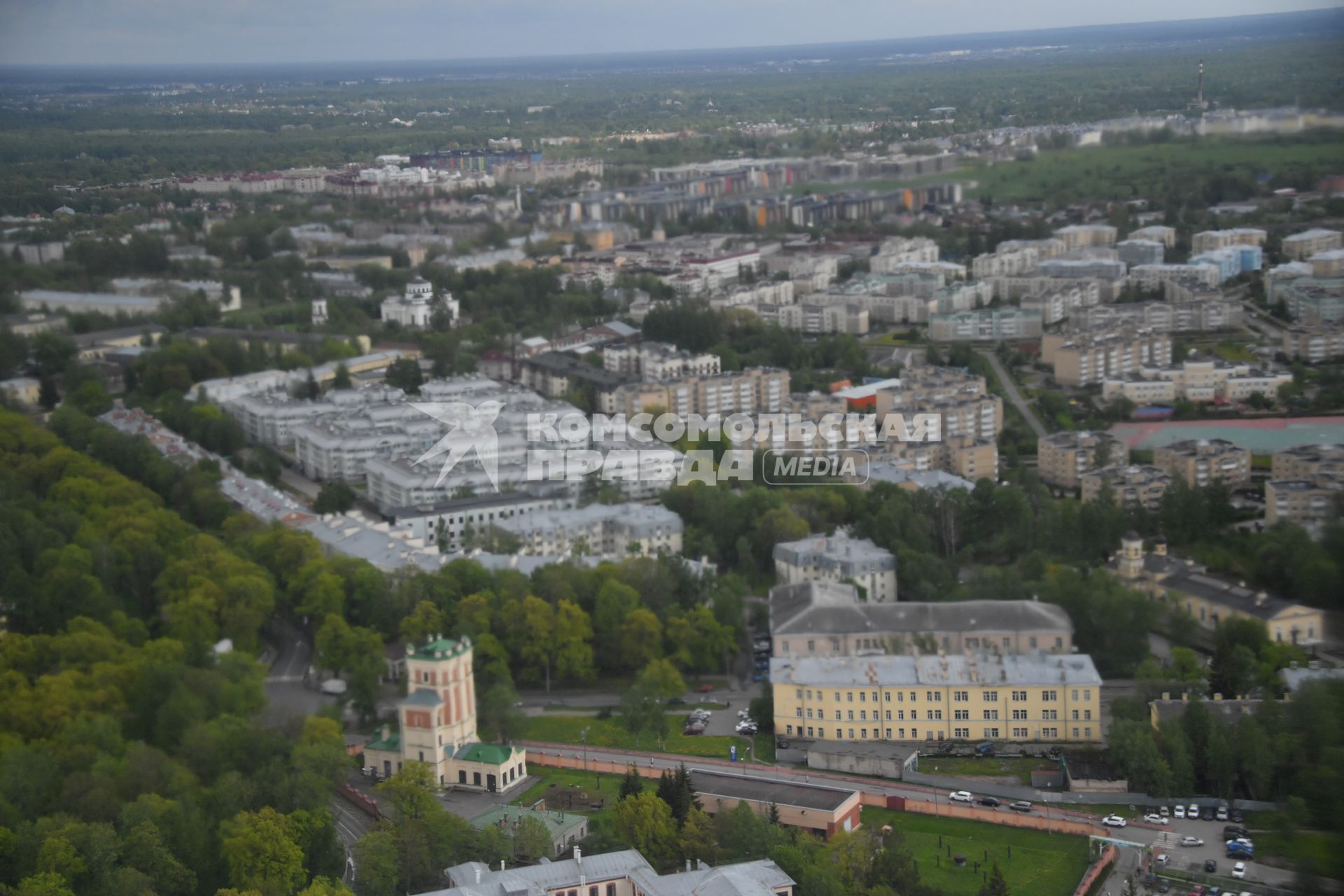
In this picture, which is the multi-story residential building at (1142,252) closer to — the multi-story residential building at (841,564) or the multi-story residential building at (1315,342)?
the multi-story residential building at (1315,342)

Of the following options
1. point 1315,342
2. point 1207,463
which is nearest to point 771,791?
point 1207,463

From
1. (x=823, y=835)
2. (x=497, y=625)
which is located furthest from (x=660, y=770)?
(x=497, y=625)

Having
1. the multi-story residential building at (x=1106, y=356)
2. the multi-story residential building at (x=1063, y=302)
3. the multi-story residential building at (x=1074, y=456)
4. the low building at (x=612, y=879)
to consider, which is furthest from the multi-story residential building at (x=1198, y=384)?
the low building at (x=612, y=879)

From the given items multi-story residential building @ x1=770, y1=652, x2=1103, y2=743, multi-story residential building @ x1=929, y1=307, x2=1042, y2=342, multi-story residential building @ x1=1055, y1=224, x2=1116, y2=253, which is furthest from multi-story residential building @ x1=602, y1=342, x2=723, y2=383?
multi-story residential building @ x1=770, y1=652, x2=1103, y2=743

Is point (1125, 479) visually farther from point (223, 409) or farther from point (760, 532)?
point (223, 409)

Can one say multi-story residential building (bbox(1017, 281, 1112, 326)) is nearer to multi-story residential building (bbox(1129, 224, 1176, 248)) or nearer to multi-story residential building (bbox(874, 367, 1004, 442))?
multi-story residential building (bbox(1129, 224, 1176, 248))

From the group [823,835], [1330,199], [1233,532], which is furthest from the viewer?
[1330,199]
